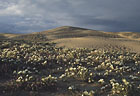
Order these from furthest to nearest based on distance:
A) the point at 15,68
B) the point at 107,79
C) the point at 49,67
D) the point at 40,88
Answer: the point at 49,67, the point at 15,68, the point at 107,79, the point at 40,88

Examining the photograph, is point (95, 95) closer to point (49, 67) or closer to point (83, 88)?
point (83, 88)

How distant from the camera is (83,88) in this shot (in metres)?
7.09

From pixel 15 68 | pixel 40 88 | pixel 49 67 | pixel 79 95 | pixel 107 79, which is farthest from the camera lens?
pixel 49 67

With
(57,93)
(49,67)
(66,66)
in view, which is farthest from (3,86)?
(66,66)

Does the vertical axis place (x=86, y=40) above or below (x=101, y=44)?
above

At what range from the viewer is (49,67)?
1066cm

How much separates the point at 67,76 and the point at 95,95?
8.45 feet

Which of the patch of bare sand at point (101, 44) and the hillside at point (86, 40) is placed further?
the hillside at point (86, 40)

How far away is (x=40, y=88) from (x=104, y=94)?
2.78 m

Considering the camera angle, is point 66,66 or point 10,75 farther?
point 66,66

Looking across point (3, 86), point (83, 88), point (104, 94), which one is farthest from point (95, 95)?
point (3, 86)

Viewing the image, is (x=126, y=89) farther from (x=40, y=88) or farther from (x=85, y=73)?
(x=40, y=88)

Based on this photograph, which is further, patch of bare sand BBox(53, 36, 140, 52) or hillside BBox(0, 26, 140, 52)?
hillside BBox(0, 26, 140, 52)

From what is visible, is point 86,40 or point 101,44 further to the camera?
point 86,40
